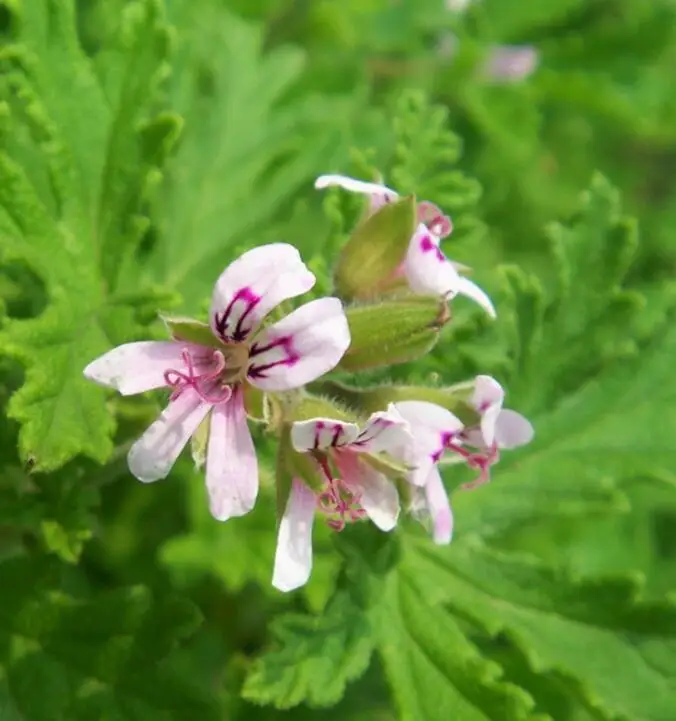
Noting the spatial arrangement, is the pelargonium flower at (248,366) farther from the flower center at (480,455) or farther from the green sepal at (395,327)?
the flower center at (480,455)

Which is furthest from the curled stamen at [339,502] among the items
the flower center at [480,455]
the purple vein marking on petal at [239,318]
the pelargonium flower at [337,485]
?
the purple vein marking on petal at [239,318]

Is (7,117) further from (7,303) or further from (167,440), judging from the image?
(167,440)

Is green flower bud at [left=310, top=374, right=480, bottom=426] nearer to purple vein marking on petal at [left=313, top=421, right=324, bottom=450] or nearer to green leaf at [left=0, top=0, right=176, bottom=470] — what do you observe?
purple vein marking on petal at [left=313, top=421, right=324, bottom=450]

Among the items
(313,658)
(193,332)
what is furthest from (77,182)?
(313,658)

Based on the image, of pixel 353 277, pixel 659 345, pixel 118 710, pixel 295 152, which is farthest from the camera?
pixel 295 152

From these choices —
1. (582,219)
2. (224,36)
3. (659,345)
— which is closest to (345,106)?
(224,36)

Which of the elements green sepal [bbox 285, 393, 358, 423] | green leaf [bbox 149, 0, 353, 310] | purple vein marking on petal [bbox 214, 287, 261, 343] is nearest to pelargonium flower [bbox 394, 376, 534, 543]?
green sepal [bbox 285, 393, 358, 423]
